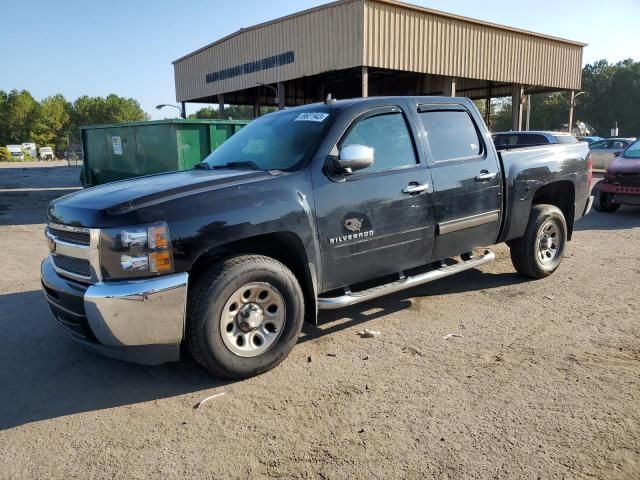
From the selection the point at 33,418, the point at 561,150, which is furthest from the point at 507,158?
the point at 33,418

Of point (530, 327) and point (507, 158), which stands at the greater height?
point (507, 158)

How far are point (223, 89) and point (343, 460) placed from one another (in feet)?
85.6

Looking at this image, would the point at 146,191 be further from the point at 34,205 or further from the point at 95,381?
the point at 34,205

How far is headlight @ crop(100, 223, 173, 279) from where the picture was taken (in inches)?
121

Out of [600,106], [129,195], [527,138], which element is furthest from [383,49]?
[600,106]

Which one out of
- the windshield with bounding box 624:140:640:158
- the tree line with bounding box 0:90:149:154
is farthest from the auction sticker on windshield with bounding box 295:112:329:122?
the tree line with bounding box 0:90:149:154

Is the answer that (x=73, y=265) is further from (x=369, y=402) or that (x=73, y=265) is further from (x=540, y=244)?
(x=540, y=244)

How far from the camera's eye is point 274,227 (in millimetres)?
3494

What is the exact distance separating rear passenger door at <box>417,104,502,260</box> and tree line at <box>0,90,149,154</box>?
321ft

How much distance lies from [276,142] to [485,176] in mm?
2046

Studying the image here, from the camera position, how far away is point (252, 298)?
3492 millimetres

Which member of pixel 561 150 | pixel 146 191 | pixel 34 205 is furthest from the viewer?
pixel 34 205

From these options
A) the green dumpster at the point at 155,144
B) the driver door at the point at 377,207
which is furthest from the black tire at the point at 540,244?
the green dumpster at the point at 155,144

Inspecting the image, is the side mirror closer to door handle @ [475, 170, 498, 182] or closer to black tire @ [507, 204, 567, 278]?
door handle @ [475, 170, 498, 182]
